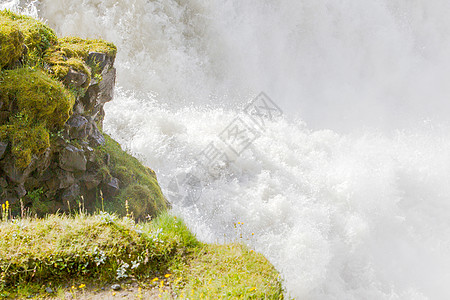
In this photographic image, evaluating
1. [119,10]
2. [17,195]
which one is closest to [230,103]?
[119,10]

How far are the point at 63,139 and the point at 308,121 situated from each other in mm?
11075

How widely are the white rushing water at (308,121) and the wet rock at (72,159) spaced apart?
2845 millimetres

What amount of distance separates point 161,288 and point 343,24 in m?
15.4

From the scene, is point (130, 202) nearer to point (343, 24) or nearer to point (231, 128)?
point (231, 128)

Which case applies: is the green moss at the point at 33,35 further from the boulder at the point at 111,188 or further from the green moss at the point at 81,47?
the boulder at the point at 111,188

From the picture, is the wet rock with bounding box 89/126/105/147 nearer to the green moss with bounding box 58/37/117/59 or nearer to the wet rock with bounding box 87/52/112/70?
the wet rock with bounding box 87/52/112/70

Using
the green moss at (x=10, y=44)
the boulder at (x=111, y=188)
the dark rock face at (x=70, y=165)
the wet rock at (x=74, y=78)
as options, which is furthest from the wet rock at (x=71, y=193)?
the green moss at (x=10, y=44)

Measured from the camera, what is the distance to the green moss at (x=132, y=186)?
547 centimetres

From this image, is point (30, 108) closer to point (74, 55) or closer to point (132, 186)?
point (74, 55)

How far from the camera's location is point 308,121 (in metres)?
14.3

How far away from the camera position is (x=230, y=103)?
13625mm

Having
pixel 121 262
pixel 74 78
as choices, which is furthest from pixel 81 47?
pixel 121 262

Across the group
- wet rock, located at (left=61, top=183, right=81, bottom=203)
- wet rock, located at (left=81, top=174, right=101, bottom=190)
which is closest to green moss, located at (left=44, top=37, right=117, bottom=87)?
wet rock, located at (left=81, top=174, right=101, bottom=190)

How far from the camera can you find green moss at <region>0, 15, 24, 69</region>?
4363 mm
